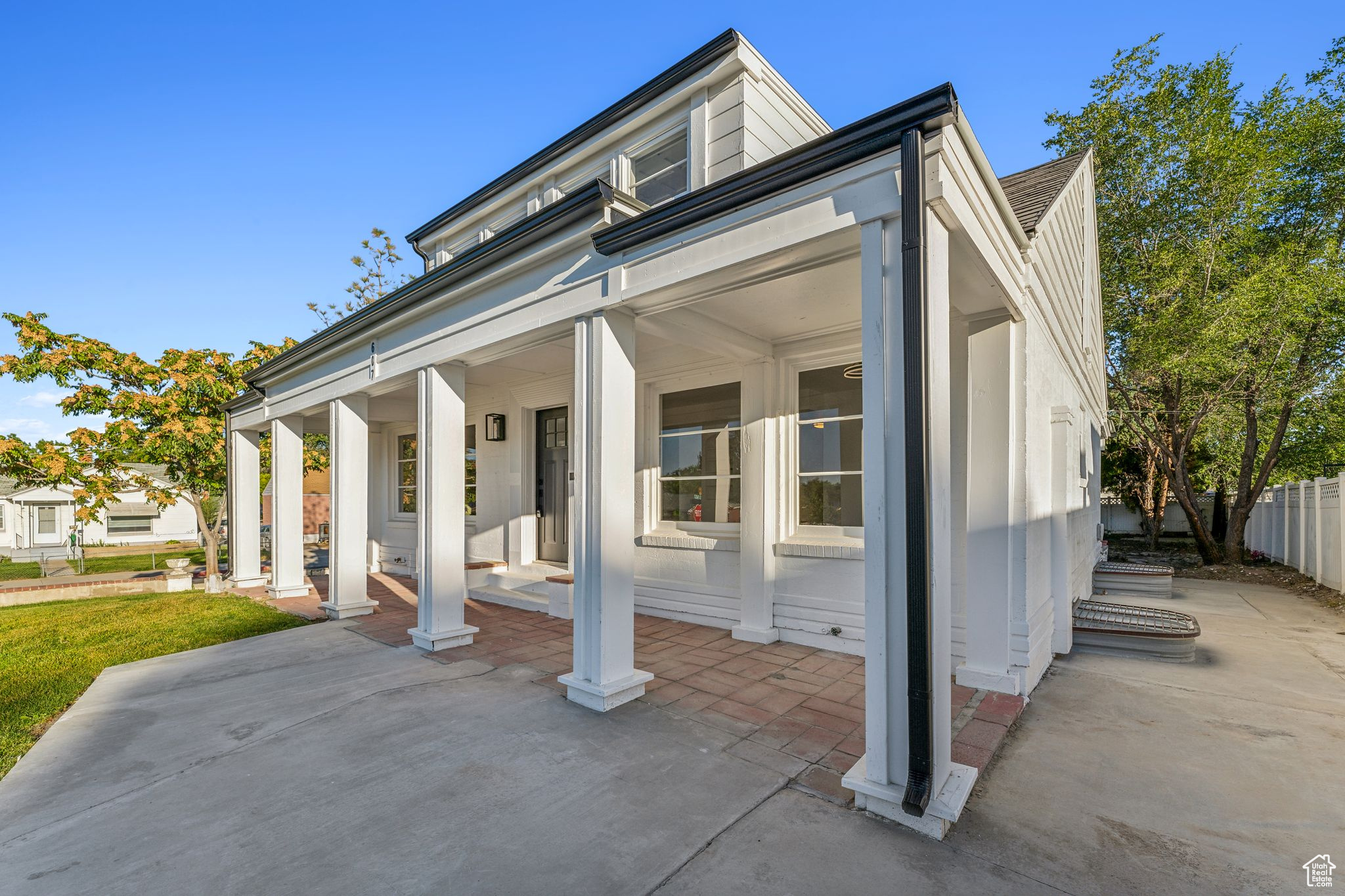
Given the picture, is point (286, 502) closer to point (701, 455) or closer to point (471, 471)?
point (471, 471)

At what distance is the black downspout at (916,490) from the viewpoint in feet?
7.48

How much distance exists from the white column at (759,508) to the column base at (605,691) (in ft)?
5.20

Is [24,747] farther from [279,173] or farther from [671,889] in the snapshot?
[279,173]

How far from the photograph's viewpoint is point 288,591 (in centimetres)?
792

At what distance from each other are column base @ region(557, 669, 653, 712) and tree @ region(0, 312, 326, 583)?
27.6ft

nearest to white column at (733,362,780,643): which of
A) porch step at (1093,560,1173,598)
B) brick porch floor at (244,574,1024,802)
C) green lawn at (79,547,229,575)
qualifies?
brick porch floor at (244,574,1024,802)

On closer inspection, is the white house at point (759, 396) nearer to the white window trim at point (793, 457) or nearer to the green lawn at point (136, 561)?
the white window trim at point (793, 457)

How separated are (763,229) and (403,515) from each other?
9.02m

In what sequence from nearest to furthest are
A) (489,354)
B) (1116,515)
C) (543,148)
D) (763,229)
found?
(763,229), (489,354), (543,148), (1116,515)

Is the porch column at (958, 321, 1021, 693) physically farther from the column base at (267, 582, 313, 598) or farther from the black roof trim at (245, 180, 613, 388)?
the column base at (267, 582, 313, 598)

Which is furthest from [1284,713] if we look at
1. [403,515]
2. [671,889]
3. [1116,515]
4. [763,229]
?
[1116,515]

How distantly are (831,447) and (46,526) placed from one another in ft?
107

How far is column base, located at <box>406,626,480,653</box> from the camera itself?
4.89m

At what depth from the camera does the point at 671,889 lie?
6.45 ft
